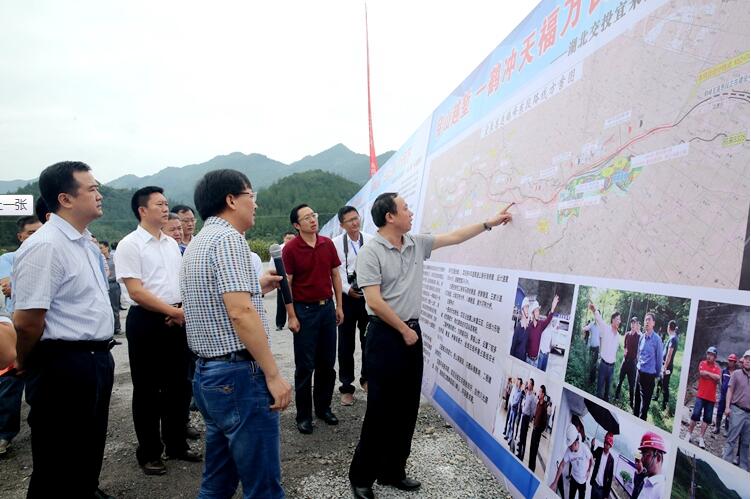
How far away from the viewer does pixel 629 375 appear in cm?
152

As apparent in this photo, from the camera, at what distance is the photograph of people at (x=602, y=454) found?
1399mm

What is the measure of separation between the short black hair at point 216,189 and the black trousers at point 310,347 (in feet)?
5.89

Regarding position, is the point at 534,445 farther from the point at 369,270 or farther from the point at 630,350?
the point at 369,270

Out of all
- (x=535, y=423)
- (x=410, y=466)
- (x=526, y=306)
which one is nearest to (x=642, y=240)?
(x=526, y=306)

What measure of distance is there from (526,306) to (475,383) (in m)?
0.71

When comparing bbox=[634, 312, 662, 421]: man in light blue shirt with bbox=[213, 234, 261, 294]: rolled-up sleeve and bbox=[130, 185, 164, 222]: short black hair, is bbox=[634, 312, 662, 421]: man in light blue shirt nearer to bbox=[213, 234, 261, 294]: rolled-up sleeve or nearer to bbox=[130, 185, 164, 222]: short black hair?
bbox=[213, 234, 261, 294]: rolled-up sleeve

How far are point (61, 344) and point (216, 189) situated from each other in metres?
1.05

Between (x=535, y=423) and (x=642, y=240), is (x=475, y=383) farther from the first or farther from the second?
(x=642, y=240)

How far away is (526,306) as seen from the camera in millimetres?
2184

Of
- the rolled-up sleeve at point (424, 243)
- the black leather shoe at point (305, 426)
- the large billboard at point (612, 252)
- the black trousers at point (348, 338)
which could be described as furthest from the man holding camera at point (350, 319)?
the rolled-up sleeve at point (424, 243)

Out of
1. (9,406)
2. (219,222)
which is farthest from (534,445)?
(9,406)

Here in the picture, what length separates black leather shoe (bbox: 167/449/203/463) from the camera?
9.66ft

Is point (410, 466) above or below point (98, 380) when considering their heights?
below

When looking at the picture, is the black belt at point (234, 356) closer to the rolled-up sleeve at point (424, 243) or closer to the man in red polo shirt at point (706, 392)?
the rolled-up sleeve at point (424, 243)
